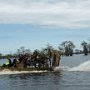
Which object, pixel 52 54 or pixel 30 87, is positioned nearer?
pixel 30 87

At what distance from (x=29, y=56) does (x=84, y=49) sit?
5404 inches

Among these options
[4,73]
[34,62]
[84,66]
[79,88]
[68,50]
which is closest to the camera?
[79,88]

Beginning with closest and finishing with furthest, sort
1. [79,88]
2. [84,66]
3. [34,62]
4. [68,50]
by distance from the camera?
[79,88]
[34,62]
[84,66]
[68,50]

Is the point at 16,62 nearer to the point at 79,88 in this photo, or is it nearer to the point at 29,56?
the point at 29,56

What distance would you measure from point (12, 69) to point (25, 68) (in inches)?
68.0

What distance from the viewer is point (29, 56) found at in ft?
176

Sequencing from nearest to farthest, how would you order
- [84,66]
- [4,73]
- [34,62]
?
[4,73] → [34,62] → [84,66]

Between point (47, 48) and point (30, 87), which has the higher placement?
point (47, 48)

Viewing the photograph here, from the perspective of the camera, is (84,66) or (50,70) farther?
(84,66)

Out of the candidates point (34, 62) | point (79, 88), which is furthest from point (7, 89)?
point (34, 62)

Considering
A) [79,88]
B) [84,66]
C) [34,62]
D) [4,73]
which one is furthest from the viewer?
[84,66]

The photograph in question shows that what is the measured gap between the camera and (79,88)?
32625 mm

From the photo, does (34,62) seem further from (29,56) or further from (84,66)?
(84,66)

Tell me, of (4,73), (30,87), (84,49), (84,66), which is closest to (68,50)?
(84,49)
